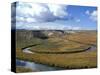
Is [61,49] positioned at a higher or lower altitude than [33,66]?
higher

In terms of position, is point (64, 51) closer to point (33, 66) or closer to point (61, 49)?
point (61, 49)

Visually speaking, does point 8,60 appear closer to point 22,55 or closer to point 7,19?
point 22,55

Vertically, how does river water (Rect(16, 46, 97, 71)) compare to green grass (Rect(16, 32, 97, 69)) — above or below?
below

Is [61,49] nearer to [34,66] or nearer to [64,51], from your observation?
[64,51]

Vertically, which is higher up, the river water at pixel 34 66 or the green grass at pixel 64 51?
the green grass at pixel 64 51

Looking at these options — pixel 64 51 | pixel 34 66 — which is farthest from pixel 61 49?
pixel 34 66

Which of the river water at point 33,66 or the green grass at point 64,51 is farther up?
the green grass at point 64,51

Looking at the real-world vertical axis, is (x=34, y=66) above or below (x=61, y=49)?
below

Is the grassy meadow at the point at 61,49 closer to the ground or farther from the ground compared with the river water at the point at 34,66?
farther from the ground

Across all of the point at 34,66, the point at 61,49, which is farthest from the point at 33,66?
the point at 61,49

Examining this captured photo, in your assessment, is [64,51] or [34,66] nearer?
[34,66]

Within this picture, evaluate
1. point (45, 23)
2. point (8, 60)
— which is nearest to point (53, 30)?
point (45, 23)
